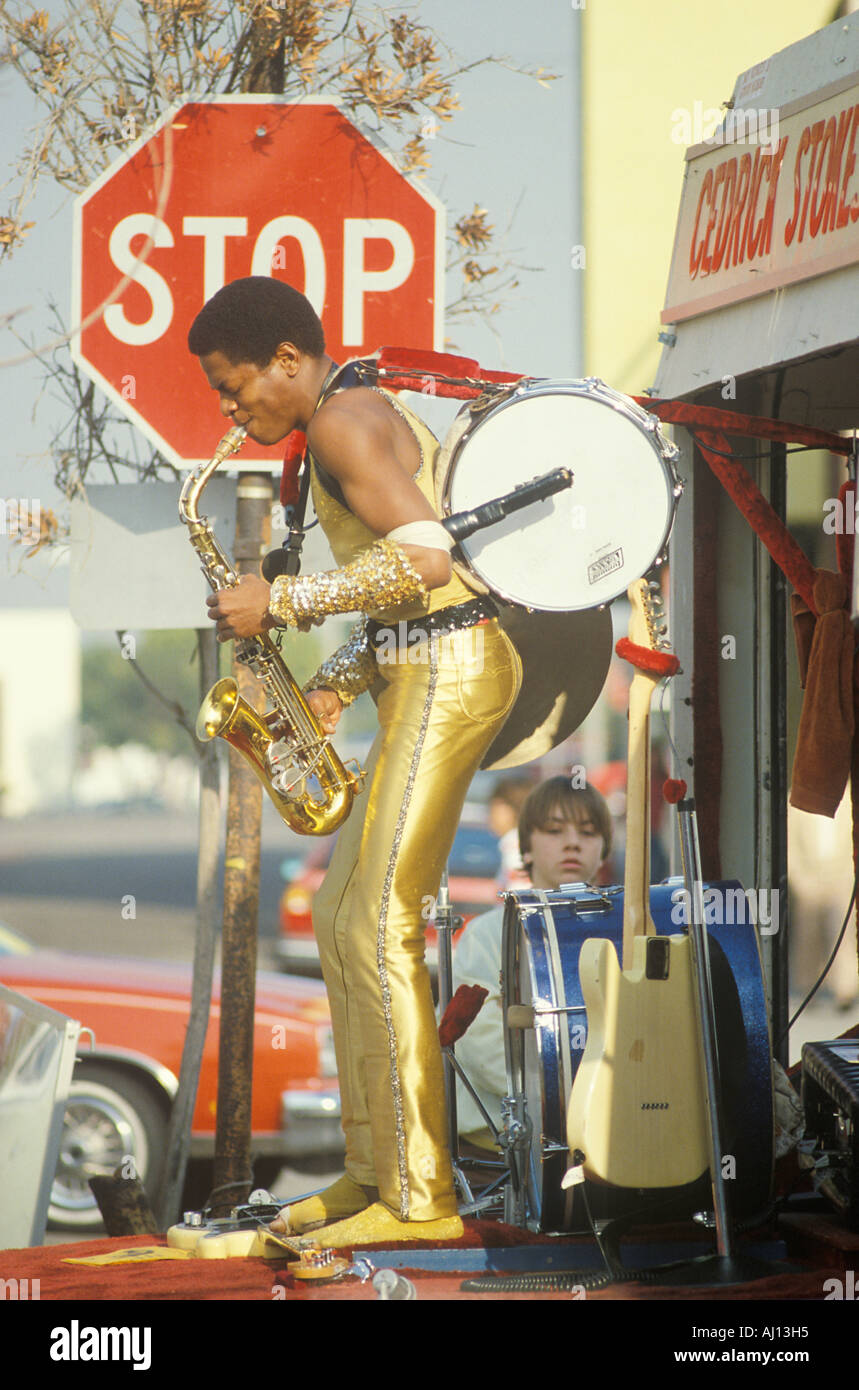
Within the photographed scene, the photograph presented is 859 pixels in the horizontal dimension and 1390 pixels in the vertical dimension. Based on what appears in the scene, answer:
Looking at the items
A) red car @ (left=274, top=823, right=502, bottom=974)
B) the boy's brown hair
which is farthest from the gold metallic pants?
red car @ (left=274, top=823, right=502, bottom=974)

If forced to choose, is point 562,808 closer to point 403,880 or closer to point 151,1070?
point 403,880

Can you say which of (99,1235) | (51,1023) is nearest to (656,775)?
(99,1235)

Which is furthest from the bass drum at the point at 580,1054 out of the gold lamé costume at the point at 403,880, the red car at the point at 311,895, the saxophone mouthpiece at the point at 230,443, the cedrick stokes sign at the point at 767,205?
the red car at the point at 311,895

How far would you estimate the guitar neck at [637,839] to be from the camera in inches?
129

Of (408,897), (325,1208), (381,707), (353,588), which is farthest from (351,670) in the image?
(325,1208)

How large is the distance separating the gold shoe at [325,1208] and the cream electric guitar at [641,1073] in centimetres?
61

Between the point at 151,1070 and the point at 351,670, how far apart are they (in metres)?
2.70

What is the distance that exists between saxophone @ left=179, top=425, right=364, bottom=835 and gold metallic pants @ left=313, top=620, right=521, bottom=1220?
0.09 meters

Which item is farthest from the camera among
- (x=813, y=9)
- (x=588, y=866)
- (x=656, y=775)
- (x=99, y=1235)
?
(x=656, y=775)

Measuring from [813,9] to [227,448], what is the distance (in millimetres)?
2682

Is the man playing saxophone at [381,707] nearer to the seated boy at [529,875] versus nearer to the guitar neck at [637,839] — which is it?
the guitar neck at [637,839]

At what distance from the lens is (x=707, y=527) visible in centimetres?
434

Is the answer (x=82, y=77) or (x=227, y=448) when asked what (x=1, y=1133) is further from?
(x=82, y=77)

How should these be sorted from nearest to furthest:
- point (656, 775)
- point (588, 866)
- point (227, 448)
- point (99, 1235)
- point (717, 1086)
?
point (717, 1086)
point (227, 448)
point (588, 866)
point (99, 1235)
point (656, 775)
